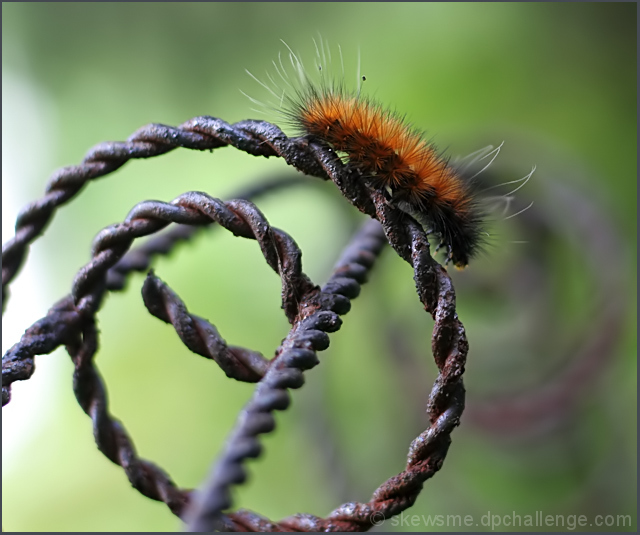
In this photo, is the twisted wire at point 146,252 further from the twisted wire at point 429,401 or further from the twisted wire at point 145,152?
the twisted wire at point 429,401

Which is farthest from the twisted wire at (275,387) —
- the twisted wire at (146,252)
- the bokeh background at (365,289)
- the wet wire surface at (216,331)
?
the bokeh background at (365,289)

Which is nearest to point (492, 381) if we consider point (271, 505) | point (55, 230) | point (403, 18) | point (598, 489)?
point (598, 489)

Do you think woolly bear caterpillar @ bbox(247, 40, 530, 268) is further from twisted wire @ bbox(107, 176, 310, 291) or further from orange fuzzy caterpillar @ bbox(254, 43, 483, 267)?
twisted wire @ bbox(107, 176, 310, 291)

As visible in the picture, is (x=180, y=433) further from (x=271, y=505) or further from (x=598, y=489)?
(x=598, y=489)

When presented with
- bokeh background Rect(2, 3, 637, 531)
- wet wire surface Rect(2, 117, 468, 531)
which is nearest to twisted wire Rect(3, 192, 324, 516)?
wet wire surface Rect(2, 117, 468, 531)

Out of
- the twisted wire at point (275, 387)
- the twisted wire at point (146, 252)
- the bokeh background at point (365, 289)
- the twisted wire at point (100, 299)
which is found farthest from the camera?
the bokeh background at point (365, 289)

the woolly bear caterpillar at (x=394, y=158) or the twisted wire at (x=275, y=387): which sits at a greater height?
the woolly bear caterpillar at (x=394, y=158)
